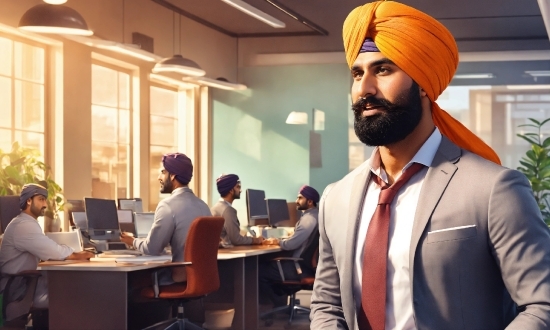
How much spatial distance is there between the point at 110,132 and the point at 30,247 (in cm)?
336

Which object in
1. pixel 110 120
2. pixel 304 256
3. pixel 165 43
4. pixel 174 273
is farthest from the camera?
pixel 165 43

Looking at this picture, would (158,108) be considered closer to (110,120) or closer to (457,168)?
(110,120)

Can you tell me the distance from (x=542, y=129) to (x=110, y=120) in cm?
570

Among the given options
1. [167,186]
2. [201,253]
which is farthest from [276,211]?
[201,253]

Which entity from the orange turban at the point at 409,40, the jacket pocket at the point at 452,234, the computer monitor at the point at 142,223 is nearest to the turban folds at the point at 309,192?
the computer monitor at the point at 142,223

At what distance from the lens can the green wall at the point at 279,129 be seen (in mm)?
12023

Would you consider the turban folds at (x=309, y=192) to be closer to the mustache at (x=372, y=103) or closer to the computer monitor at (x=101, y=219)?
the computer monitor at (x=101, y=219)

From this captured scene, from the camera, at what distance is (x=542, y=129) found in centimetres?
1192

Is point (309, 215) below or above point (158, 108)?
below

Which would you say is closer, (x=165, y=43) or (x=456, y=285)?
(x=456, y=285)

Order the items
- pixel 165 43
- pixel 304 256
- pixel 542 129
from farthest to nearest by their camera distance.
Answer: pixel 542 129 → pixel 165 43 → pixel 304 256

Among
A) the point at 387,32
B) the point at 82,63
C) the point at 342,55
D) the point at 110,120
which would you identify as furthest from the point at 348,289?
the point at 342,55

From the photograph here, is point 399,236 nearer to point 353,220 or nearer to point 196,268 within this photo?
point 353,220

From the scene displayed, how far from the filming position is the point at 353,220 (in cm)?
168
